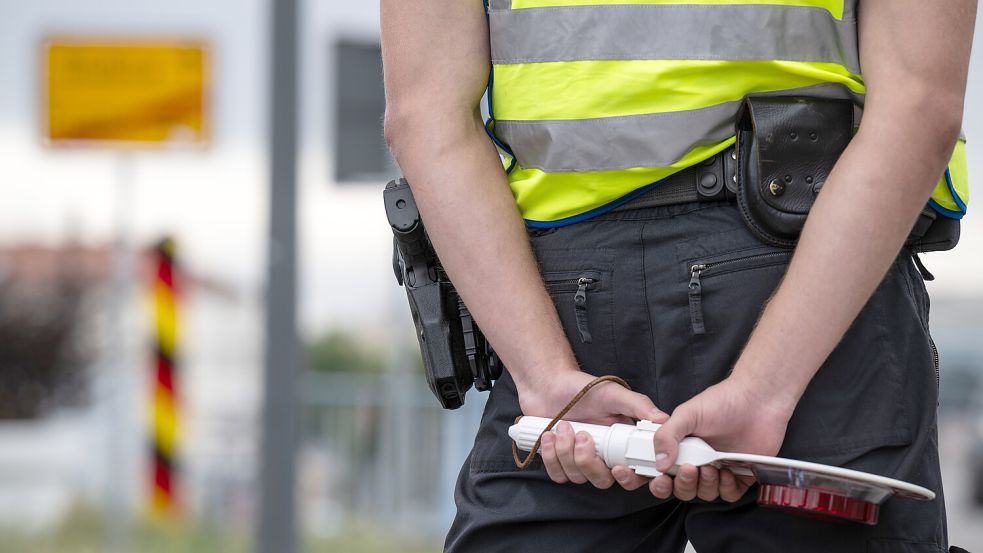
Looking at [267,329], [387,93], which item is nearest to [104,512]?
[267,329]

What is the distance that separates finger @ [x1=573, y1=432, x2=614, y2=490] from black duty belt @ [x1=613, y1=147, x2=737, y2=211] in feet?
1.15

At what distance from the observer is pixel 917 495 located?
1746 millimetres

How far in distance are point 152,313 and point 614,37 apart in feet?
20.9

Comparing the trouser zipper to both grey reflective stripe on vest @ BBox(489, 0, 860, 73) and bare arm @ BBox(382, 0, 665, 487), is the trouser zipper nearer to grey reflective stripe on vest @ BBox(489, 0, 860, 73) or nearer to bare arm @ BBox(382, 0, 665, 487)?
bare arm @ BBox(382, 0, 665, 487)

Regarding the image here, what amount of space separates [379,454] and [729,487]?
7.69m

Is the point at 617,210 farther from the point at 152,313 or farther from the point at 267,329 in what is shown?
the point at 152,313

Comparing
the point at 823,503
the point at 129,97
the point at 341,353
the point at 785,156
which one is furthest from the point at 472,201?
the point at 341,353

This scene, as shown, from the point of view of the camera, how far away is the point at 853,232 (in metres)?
1.84

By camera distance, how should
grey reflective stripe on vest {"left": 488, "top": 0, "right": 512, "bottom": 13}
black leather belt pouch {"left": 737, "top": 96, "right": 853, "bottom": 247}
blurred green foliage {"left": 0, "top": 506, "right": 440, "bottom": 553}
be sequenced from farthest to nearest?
blurred green foliage {"left": 0, "top": 506, "right": 440, "bottom": 553}
grey reflective stripe on vest {"left": 488, "top": 0, "right": 512, "bottom": 13}
black leather belt pouch {"left": 737, "top": 96, "right": 853, "bottom": 247}

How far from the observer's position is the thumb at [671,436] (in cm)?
180

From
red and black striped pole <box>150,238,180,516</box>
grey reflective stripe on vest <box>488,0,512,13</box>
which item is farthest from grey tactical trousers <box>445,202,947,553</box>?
red and black striped pole <box>150,238,180,516</box>

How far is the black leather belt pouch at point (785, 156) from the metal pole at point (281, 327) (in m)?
5.10

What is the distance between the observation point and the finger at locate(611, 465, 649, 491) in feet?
6.03

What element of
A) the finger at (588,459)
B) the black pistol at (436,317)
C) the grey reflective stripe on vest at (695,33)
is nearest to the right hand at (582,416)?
the finger at (588,459)
